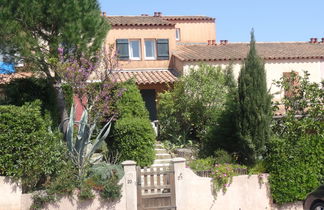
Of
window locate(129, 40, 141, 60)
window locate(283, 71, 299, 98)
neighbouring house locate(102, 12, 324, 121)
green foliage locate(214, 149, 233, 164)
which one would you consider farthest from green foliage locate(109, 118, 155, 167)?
window locate(129, 40, 141, 60)

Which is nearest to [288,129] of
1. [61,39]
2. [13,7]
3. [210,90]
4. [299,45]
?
[210,90]

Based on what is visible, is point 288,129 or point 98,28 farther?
point 98,28

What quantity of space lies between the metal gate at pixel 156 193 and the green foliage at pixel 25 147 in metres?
2.56

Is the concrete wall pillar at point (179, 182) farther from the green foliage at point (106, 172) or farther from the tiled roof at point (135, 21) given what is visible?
the tiled roof at point (135, 21)

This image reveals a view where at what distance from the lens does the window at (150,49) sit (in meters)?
21.0

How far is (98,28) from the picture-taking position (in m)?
12.5

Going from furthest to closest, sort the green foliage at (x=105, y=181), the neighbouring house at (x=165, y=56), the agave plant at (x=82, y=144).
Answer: the neighbouring house at (x=165, y=56) < the agave plant at (x=82, y=144) < the green foliage at (x=105, y=181)

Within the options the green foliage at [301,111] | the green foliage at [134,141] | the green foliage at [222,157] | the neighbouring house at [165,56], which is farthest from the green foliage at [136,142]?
the neighbouring house at [165,56]

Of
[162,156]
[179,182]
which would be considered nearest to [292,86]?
[162,156]

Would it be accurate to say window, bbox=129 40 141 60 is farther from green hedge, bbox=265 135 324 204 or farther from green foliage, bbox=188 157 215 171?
green hedge, bbox=265 135 324 204

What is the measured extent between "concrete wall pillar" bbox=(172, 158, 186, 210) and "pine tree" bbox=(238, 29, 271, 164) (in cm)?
236

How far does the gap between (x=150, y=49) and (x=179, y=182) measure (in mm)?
12226

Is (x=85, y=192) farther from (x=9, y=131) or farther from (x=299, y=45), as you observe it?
(x=299, y=45)

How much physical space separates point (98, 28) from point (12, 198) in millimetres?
6338
